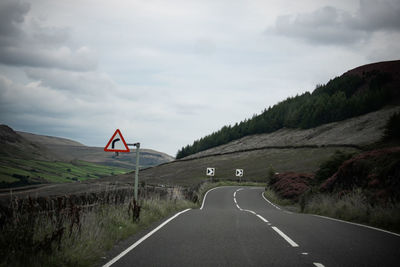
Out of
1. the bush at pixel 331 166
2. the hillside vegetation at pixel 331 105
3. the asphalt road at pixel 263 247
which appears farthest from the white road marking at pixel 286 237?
the hillside vegetation at pixel 331 105

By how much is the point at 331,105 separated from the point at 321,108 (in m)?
3.30

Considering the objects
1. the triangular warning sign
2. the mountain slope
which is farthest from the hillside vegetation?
the triangular warning sign

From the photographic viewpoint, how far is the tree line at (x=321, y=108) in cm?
10769

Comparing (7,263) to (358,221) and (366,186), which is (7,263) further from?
(366,186)

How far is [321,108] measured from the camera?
377 feet

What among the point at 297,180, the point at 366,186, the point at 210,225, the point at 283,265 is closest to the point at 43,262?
the point at 283,265

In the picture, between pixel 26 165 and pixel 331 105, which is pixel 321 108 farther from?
pixel 26 165

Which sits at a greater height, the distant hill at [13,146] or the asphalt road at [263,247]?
the distant hill at [13,146]

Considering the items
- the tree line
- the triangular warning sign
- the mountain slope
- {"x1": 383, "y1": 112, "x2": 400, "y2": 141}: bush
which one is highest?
the tree line

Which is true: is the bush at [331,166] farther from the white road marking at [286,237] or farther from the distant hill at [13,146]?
the distant hill at [13,146]

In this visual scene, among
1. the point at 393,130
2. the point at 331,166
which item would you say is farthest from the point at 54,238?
the point at 393,130

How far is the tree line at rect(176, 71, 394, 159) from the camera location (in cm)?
10769

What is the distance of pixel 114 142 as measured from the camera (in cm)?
1227

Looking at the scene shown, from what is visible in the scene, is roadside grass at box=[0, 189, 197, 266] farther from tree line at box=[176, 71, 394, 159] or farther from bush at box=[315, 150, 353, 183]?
tree line at box=[176, 71, 394, 159]
